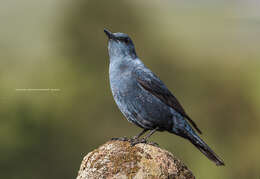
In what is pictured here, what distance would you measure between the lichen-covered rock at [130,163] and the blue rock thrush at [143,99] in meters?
1.20

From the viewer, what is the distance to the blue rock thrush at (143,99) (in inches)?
314

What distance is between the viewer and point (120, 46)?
8.59 metres

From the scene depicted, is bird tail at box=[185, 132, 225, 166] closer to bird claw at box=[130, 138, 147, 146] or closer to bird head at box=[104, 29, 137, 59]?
bird claw at box=[130, 138, 147, 146]

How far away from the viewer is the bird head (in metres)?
8.57

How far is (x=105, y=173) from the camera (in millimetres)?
6453

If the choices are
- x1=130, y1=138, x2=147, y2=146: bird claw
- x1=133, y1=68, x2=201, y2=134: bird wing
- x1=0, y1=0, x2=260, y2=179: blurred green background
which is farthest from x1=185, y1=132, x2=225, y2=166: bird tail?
x1=0, y1=0, x2=260, y2=179: blurred green background

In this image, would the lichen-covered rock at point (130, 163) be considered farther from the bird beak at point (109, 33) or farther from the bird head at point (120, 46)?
the bird beak at point (109, 33)

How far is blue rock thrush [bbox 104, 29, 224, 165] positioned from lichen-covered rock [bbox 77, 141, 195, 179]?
3.93 feet

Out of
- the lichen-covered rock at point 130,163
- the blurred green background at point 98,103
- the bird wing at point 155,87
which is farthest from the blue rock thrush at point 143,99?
the blurred green background at point 98,103

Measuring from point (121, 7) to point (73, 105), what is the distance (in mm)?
6081

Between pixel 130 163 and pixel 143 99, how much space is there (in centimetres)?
193

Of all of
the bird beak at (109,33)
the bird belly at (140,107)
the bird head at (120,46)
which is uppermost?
the bird beak at (109,33)

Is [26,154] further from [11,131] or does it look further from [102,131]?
[102,131]

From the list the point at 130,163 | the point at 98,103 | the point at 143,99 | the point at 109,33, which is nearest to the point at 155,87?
the point at 143,99
